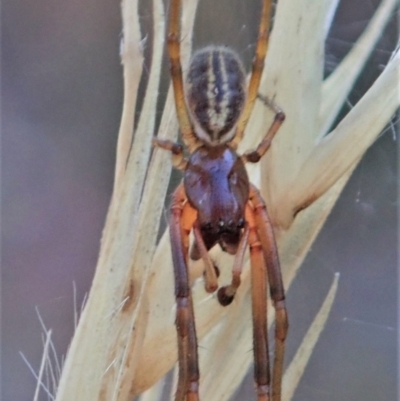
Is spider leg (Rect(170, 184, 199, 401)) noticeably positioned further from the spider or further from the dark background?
the dark background

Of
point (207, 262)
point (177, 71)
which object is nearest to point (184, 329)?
point (207, 262)

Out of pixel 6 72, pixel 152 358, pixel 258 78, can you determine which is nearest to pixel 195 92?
pixel 258 78

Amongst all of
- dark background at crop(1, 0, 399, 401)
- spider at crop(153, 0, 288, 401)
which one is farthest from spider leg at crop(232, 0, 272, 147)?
dark background at crop(1, 0, 399, 401)

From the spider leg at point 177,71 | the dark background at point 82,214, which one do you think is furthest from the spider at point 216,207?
the dark background at point 82,214

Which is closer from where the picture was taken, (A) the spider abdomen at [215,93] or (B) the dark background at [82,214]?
(A) the spider abdomen at [215,93]

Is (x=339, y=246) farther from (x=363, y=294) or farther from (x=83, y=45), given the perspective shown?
(x=83, y=45)

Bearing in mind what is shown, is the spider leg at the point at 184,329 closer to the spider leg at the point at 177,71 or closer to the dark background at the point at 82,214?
the spider leg at the point at 177,71

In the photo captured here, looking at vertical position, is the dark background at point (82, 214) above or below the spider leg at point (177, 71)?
below

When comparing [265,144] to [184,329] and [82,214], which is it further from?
[82,214]
